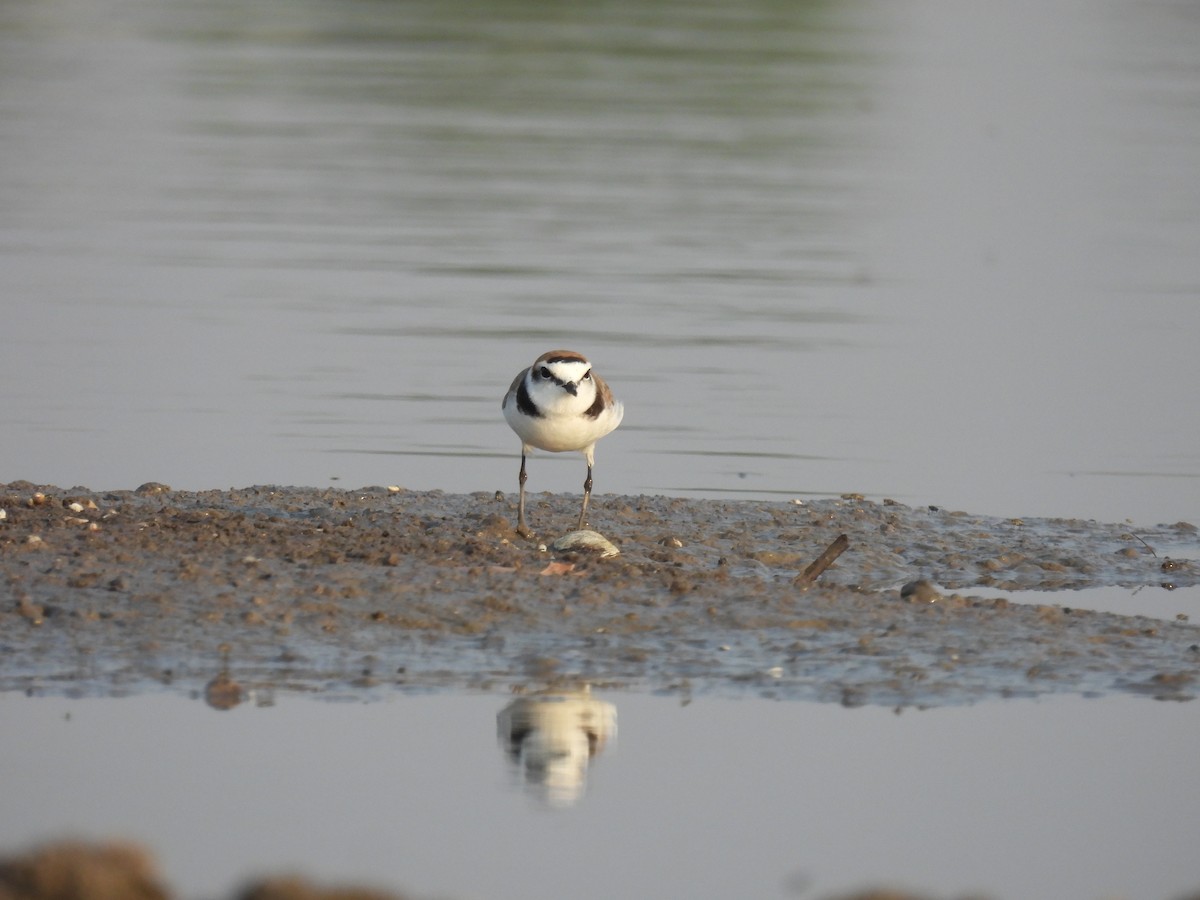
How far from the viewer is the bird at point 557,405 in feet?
32.5

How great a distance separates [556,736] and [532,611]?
1.38 meters

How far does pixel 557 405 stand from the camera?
9.95 m

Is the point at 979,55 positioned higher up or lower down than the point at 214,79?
higher up

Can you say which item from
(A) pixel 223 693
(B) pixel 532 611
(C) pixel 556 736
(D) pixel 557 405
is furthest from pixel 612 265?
(C) pixel 556 736

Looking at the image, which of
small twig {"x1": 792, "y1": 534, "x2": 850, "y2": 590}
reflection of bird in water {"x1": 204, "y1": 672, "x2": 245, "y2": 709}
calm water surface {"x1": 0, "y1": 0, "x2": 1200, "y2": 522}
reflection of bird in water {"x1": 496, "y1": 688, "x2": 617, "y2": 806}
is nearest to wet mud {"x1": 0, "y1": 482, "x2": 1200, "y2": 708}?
reflection of bird in water {"x1": 204, "y1": 672, "x2": 245, "y2": 709}

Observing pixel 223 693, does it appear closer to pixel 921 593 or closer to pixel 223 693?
pixel 223 693

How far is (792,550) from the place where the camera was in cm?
1052

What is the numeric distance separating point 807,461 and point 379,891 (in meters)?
8.21

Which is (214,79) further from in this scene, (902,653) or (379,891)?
(379,891)

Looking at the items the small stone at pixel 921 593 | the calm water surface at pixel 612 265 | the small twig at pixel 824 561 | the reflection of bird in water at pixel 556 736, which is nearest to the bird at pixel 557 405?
the small twig at pixel 824 561

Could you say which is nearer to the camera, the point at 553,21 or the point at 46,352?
the point at 46,352

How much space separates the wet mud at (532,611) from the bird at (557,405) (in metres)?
0.52

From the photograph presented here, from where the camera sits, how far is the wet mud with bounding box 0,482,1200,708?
8.05 metres

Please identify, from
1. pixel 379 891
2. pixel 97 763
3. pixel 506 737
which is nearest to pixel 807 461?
pixel 506 737
